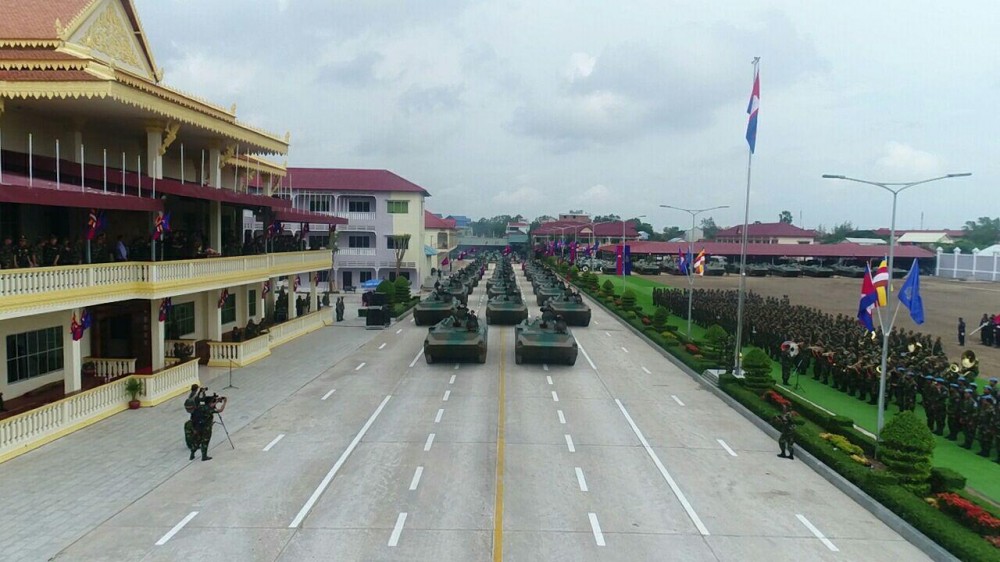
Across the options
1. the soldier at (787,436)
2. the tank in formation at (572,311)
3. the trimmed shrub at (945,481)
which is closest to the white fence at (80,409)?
the soldier at (787,436)

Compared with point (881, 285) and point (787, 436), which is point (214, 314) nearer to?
point (787, 436)

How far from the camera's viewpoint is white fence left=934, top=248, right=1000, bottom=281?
267ft

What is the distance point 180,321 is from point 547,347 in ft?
44.0

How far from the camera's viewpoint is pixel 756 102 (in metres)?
Answer: 24.6

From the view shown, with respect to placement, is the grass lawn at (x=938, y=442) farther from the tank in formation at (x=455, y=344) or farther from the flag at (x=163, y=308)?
the flag at (x=163, y=308)

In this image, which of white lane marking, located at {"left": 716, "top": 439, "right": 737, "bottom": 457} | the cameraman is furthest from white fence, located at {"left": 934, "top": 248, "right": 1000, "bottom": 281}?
the cameraman

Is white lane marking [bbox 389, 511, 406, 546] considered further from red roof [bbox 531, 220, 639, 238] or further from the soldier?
red roof [bbox 531, 220, 639, 238]

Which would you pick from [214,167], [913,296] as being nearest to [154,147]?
[214,167]

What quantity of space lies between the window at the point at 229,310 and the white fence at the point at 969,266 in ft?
276

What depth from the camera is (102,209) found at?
18.4 m

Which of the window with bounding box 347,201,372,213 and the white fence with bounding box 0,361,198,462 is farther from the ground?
the window with bounding box 347,201,372,213

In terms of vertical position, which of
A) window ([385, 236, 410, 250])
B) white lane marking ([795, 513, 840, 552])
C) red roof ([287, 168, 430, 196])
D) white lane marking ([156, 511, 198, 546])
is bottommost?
white lane marking ([156, 511, 198, 546])

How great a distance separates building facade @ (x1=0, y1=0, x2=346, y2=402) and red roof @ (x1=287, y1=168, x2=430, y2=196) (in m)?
31.9

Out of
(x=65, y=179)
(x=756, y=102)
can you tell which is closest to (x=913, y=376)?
(x=756, y=102)
